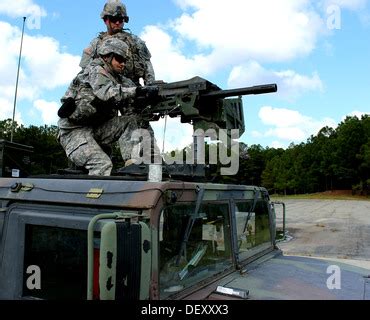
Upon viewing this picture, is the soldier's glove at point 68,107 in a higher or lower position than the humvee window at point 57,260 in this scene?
higher

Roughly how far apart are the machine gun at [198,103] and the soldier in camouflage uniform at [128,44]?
0.43 metres

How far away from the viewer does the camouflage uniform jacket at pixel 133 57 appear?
480 cm

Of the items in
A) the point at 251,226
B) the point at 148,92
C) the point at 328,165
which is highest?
the point at 328,165

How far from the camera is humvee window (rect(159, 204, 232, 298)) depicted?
9.29 ft

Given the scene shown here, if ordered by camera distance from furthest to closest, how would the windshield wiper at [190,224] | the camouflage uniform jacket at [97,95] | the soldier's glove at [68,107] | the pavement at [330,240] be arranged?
1. the pavement at [330,240]
2. the soldier's glove at [68,107]
3. the camouflage uniform jacket at [97,95]
4. the windshield wiper at [190,224]

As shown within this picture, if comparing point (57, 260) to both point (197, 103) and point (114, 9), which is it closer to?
point (197, 103)

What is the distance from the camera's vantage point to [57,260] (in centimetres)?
281

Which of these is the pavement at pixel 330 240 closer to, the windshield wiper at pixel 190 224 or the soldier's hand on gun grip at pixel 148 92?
the soldier's hand on gun grip at pixel 148 92

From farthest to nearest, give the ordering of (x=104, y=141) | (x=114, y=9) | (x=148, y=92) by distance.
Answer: (x=114, y=9), (x=104, y=141), (x=148, y=92)

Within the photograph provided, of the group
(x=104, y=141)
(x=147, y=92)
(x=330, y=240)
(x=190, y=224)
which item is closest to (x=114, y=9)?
(x=147, y=92)

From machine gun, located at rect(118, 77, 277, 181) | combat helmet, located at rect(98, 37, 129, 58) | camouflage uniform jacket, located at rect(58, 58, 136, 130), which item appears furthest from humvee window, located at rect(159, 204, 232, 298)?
combat helmet, located at rect(98, 37, 129, 58)

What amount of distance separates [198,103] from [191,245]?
1.61 metres

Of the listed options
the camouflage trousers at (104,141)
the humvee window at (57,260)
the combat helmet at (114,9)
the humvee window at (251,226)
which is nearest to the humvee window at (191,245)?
the humvee window at (251,226)

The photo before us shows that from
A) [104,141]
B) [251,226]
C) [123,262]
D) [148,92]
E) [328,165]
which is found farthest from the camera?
[328,165]
